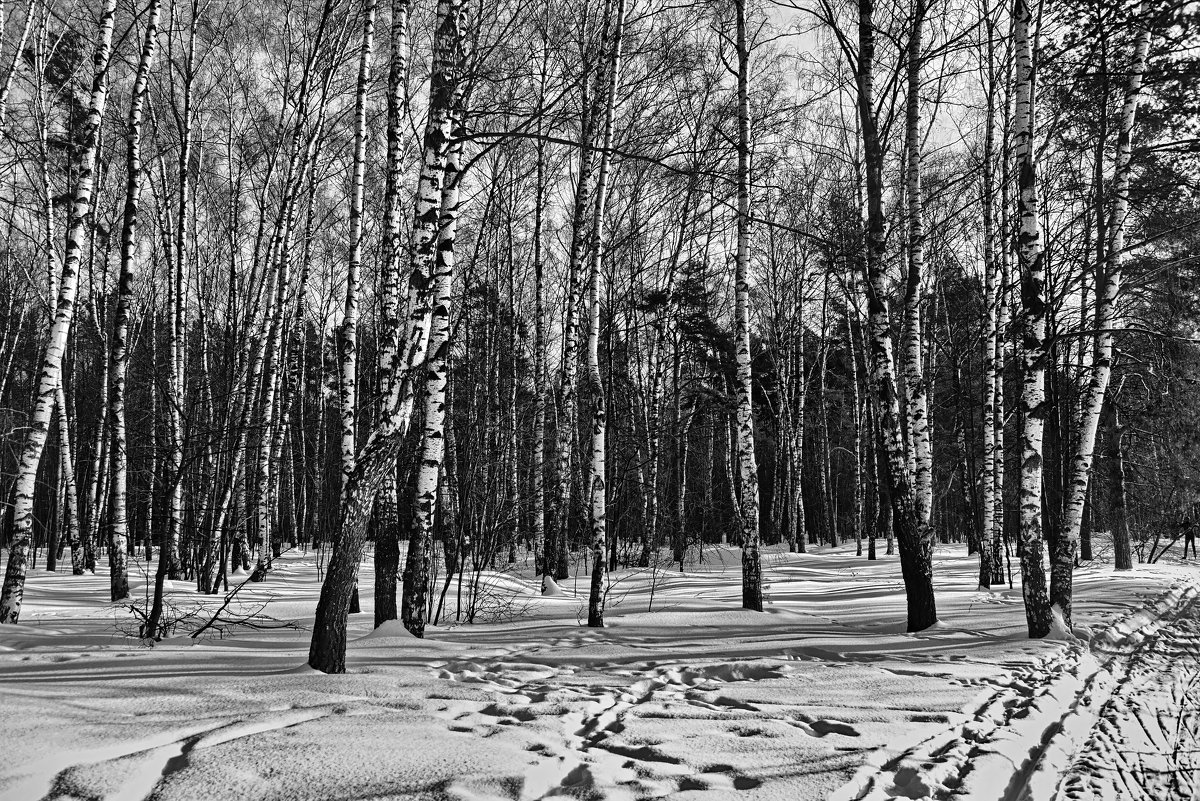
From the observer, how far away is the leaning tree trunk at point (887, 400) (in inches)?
262

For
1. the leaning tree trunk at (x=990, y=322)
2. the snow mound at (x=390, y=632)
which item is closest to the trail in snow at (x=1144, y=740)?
the snow mound at (x=390, y=632)

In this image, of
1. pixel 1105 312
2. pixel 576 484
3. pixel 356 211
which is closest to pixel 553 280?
pixel 576 484

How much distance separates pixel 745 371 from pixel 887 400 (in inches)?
76.3

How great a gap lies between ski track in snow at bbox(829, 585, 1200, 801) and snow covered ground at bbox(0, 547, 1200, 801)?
0.06 ft

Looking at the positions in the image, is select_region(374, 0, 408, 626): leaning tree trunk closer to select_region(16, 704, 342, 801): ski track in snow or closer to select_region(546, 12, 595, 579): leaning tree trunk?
select_region(546, 12, 595, 579): leaning tree trunk

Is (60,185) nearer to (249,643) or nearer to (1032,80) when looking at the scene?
(249,643)

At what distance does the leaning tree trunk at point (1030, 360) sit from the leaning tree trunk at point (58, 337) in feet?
30.7

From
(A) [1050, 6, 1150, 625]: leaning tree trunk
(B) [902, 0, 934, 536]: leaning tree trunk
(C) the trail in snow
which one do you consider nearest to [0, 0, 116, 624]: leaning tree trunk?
(B) [902, 0, 934, 536]: leaning tree trunk

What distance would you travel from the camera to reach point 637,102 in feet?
40.9

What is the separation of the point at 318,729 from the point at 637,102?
11.9m

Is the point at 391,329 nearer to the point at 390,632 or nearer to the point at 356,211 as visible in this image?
the point at 390,632

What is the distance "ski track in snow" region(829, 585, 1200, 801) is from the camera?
295 centimetres

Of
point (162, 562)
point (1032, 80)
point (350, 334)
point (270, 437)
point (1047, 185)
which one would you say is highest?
point (1047, 185)

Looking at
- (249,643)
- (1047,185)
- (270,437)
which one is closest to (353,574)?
(249,643)
